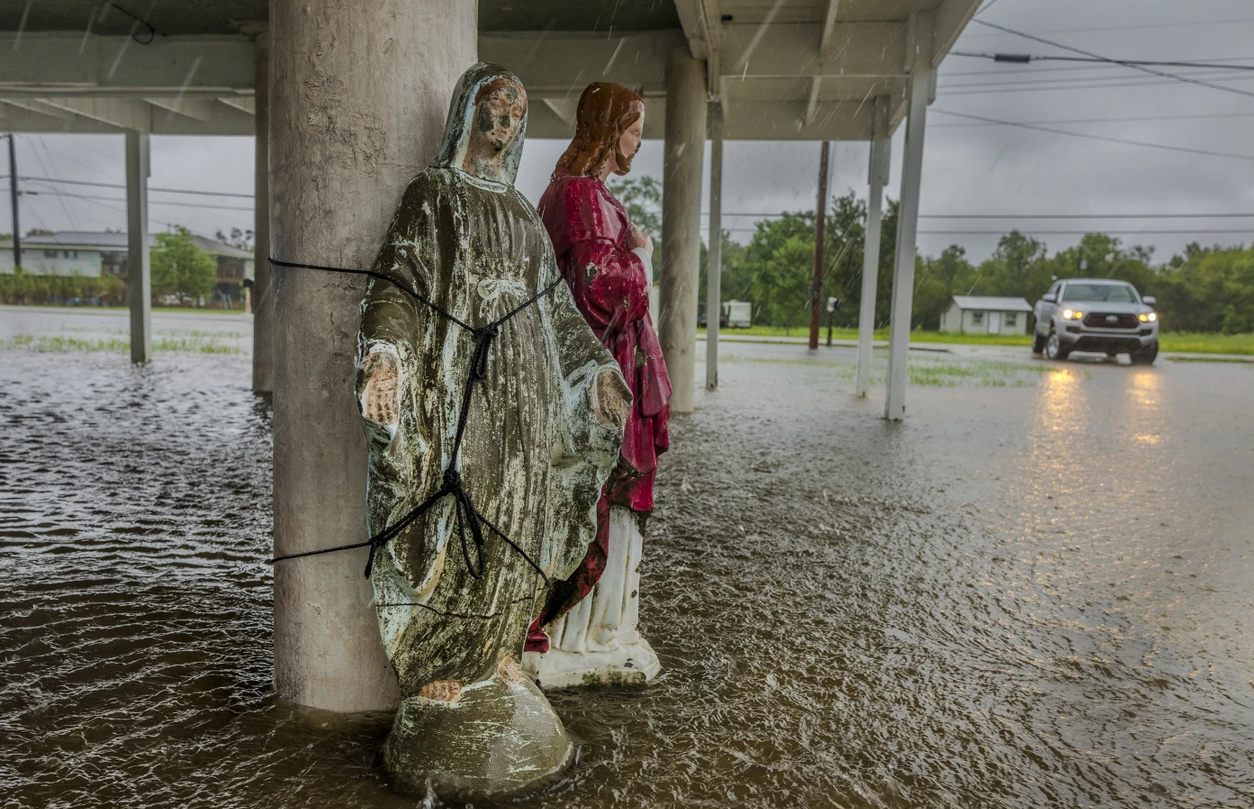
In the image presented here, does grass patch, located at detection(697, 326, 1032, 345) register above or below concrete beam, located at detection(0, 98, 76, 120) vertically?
below

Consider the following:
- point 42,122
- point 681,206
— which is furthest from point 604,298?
point 42,122

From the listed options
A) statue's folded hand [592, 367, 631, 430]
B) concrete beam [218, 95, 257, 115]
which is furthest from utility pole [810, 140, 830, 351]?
statue's folded hand [592, 367, 631, 430]

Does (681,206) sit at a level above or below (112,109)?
below

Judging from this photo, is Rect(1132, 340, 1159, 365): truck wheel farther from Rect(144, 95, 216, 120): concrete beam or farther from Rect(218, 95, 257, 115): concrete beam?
Rect(144, 95, 216, 120): concrete beam

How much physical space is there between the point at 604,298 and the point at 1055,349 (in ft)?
74.5

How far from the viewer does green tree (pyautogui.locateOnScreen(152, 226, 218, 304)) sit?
4553 centimetres

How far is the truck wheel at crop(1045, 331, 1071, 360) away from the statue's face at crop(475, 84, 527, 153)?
2274 cm

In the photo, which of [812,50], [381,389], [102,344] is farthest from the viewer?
[102,344]

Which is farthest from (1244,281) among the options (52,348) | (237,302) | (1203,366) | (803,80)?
(237,302)

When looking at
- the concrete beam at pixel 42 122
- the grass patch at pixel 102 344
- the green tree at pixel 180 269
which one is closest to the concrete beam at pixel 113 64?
the concrete beam at pixel 42 122

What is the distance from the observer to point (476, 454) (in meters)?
2.39

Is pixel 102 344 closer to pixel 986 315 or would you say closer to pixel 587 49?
pixel 587 49

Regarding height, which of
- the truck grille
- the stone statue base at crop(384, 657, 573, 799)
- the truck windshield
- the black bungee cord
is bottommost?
the stone statue base at crop(384, 657, 573, 799)

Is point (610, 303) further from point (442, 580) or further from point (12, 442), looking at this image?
point (12, 442)
